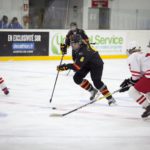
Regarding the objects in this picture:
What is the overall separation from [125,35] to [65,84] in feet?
16.7

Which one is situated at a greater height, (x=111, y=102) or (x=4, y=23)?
(x=4, y=23)

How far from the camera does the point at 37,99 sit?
6691 millimetres

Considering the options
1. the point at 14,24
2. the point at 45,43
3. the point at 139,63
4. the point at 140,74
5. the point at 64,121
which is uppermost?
the point at 14,24

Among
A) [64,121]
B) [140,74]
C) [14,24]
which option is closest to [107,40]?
[14,24]

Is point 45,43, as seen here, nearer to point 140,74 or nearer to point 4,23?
point 4,23

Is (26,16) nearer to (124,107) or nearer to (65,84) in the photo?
(65,84)

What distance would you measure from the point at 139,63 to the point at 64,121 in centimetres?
96

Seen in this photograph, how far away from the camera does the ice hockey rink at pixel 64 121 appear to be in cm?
440

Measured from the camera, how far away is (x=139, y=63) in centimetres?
526

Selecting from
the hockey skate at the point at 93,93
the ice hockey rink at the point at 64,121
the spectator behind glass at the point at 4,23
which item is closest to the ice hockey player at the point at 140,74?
the ice hockey rink at the point at 64,121

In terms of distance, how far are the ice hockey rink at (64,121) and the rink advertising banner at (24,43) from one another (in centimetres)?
310

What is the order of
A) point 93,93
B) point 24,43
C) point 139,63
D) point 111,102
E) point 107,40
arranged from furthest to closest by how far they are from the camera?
point 107,40 < point 24,43 < point 93,93 < point 111,102 < point 139,63

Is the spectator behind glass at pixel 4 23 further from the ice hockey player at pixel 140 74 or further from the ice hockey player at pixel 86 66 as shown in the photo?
the ice hockey player at pixel 140 74

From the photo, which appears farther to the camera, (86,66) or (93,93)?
(93,93)
